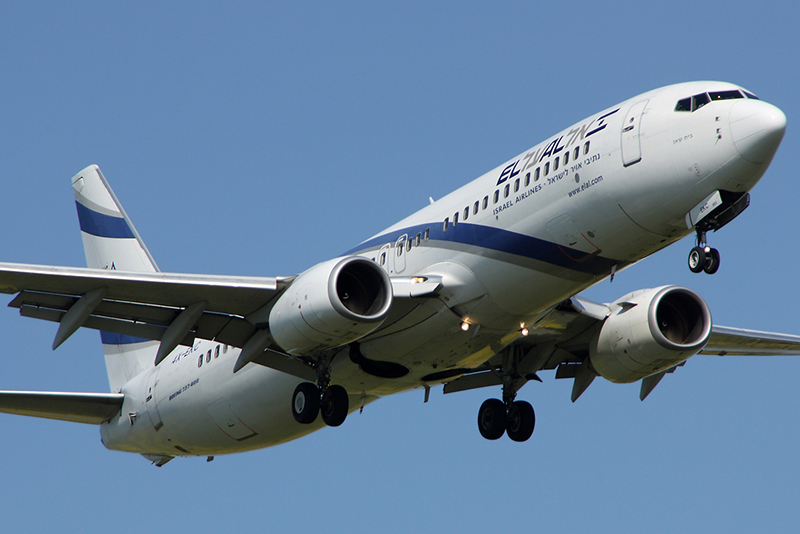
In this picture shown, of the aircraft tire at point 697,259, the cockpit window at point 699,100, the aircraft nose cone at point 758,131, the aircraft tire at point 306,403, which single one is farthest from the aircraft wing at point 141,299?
the aircraft nose cone at point 758,131

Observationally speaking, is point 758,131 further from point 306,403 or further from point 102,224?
point 102,224

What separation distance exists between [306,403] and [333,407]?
2.10ft

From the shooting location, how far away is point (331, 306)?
62.3 feet

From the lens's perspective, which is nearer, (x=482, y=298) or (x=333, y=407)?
(x=482, y=298)

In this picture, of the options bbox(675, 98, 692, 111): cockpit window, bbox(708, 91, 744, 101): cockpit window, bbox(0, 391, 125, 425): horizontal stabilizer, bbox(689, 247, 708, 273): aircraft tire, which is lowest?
bbox(0, 391, 125, 425): horizontal stabilizer

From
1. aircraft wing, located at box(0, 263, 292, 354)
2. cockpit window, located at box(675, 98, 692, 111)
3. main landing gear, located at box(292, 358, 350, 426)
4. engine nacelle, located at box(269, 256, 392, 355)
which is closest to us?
cockpit window, located at box(675, 98, 692, 111)

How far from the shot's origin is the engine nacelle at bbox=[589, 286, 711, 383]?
22.4 metres

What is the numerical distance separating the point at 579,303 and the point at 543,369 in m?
2.97

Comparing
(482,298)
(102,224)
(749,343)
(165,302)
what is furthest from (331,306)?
(102,224)

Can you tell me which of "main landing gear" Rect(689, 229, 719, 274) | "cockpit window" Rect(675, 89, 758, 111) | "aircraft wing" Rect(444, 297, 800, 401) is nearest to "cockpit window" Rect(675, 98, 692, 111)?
"cockpit window" Rect(675, 89, 758, 111)

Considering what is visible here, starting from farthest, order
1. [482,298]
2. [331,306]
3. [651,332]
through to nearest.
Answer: [651,332] < [482,298] < [331,306]

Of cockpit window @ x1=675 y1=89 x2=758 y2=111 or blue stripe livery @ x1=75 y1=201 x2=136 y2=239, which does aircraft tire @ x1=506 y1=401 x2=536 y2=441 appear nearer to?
cockpit window @ x1=675 y1=89 x2=758 y2=111

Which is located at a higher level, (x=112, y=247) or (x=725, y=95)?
(x=725, y=95)

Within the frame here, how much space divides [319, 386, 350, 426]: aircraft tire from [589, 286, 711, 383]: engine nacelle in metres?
6.40
